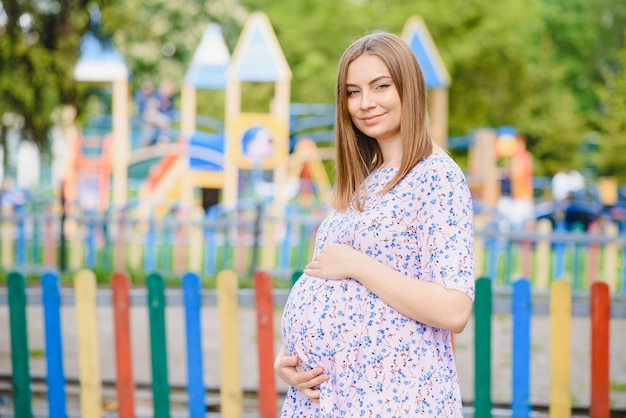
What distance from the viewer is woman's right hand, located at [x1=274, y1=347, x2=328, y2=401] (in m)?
1.80

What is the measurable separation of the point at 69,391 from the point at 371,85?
12.3 feet

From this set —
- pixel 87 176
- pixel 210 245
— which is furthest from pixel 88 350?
pixel 87 176

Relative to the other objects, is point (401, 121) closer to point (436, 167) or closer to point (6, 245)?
point (436, 167)

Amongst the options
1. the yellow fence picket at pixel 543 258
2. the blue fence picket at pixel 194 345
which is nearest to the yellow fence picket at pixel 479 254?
the yellow fence picket at pixel 543 258

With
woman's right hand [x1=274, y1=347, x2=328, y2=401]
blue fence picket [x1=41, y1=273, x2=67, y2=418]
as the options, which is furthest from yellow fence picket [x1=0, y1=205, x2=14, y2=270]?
woman's right hand [x1=274, y1=347, x2=328, y2=401]

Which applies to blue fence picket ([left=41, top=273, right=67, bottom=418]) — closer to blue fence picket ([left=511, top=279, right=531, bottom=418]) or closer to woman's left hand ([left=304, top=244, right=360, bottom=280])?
blue fence picket ([left=511, top=279, right=531, bottom=418])

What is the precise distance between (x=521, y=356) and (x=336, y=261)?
2.10 meters

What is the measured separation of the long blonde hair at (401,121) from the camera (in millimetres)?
1728

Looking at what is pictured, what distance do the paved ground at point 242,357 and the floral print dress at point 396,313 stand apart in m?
2.22

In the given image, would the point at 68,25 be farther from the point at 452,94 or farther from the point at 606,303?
the point at 452,94

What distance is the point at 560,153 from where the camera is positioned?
25.5 m

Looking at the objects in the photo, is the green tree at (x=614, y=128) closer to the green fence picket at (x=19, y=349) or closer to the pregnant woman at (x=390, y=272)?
the green fence picket at (x=19, y=349)

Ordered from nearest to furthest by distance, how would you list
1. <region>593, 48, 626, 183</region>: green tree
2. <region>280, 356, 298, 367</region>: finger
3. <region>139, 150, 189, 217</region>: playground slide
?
1. <region>280, 356, 298, 367</region>: finger
2. <region>139, 150, 189, 217</region>: playground slide
3. <region>593, 48, 626, 183</region>: green tree

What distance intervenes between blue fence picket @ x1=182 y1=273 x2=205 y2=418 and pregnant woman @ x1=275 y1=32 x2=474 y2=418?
1923 mm
